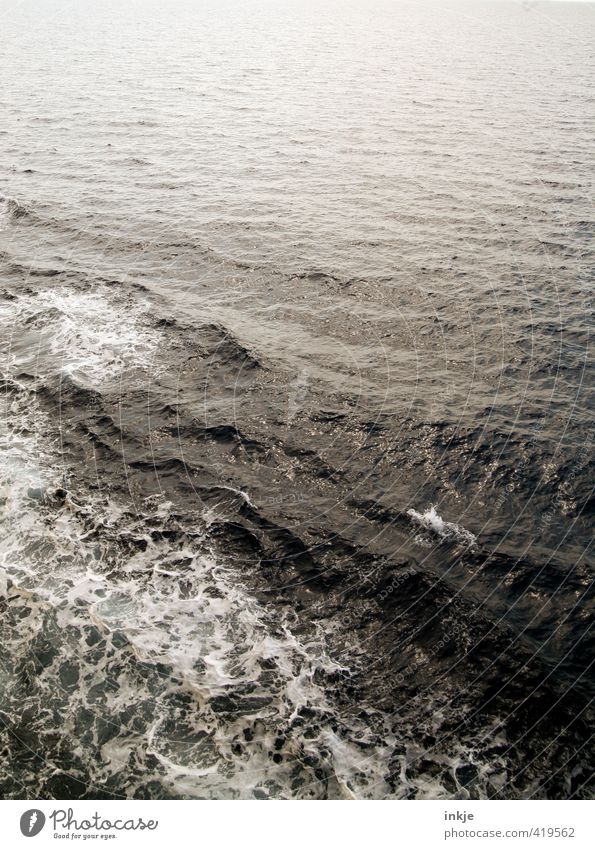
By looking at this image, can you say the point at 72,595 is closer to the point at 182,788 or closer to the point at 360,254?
the point at 182,788

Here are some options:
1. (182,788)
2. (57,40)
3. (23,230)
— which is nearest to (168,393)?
(182,788)

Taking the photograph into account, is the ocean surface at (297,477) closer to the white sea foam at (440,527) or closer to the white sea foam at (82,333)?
the white sea foam at (440,527)

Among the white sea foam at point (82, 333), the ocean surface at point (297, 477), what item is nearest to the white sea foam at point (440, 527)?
the ocean surface at point (297, 477)

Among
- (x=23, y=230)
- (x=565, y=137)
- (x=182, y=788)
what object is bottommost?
(x=182, y=788)

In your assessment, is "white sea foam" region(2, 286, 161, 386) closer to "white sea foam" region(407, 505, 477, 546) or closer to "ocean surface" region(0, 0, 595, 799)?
"ocean surface" region(0, 0, 595, 799)

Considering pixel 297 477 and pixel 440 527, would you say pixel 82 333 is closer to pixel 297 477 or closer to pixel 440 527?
pixel 297 477

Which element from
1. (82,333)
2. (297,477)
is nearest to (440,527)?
(297,477)
